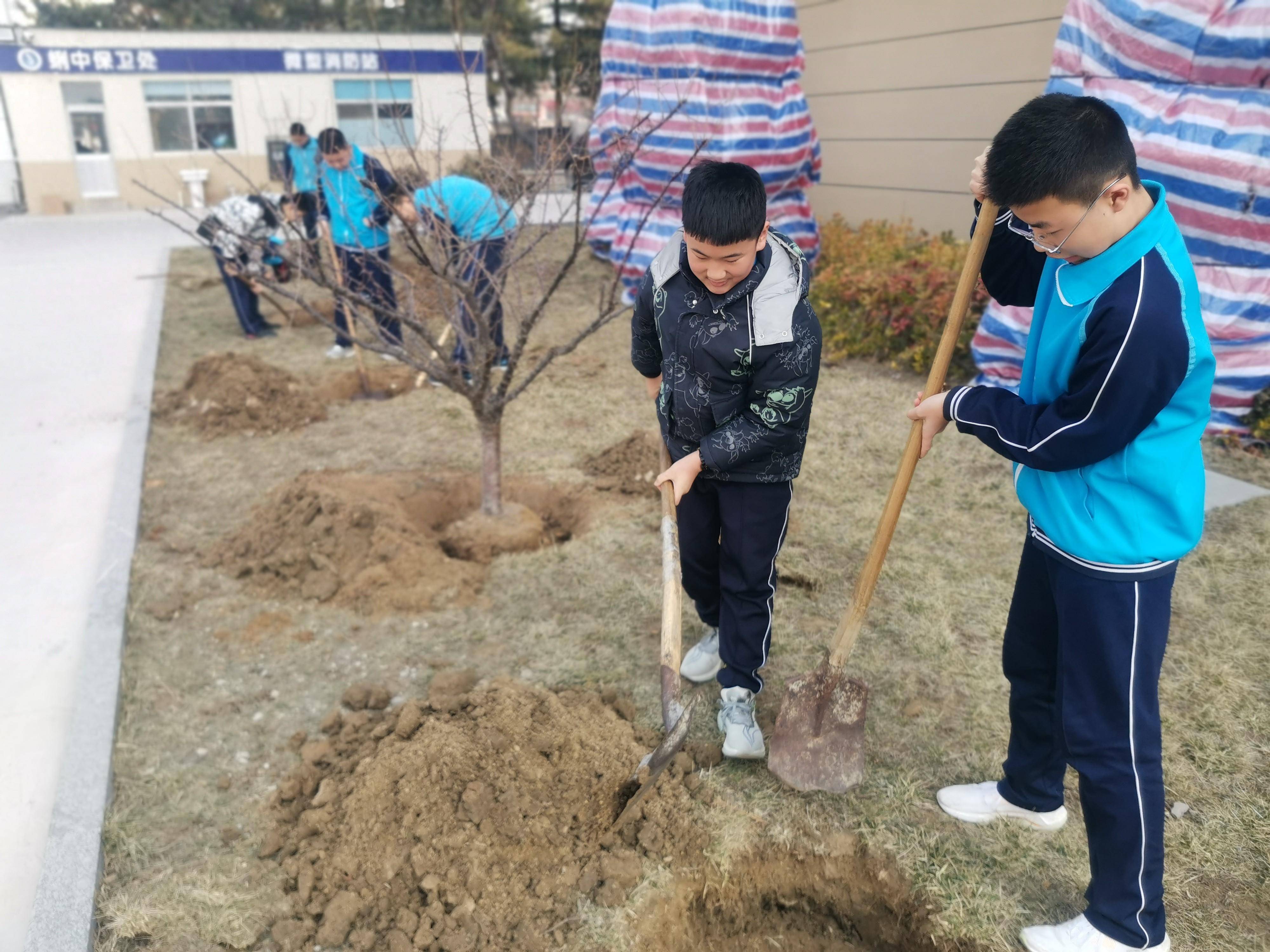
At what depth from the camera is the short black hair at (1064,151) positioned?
4.93 ft

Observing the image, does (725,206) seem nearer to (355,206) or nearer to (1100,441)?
(1100,441)

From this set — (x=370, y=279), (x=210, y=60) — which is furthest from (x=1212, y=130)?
(x=210, y=60)

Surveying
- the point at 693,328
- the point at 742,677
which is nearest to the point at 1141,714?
the point at 742,677

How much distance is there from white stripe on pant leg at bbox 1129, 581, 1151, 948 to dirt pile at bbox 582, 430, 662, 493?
2872 millimetres

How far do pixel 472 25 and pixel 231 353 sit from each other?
72.2 feet

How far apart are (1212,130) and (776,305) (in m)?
3.64

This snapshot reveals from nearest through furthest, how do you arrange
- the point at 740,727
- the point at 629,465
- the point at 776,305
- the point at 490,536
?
the point at 776,305, the point at 740,727, the point at 490,536, the point at 629,465

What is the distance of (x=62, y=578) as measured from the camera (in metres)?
3.83

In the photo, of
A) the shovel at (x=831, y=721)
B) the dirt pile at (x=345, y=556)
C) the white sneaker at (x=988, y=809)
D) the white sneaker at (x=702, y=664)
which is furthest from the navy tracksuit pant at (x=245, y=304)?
the white sneaker at (x=988, y=809)

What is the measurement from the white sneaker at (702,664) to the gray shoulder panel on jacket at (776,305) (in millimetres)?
1189

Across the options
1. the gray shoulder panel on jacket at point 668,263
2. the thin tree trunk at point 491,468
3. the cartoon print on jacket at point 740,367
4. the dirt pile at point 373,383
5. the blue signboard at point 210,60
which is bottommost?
the dirt pile at point 373,383

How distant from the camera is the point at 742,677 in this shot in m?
2.65

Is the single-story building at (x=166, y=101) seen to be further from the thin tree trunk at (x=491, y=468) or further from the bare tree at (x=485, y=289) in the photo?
the thin tree trunk at (x=491, y=468)

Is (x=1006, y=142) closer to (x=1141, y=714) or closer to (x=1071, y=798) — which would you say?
(x=1141, y=714)
